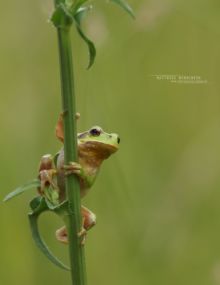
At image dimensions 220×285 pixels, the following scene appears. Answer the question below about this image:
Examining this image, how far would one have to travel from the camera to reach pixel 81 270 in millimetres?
378

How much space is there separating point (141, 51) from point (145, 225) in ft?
0.88

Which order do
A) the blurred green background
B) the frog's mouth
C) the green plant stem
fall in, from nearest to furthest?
the green plant stem, the frog's mouth, the blurred green background

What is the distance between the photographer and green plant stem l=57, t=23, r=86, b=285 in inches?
14.0

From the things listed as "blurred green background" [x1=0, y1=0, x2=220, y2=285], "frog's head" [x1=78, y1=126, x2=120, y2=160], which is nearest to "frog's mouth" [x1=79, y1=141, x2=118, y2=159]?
"frog's head" [x1=78, y1=126, x2=120, y2=160]

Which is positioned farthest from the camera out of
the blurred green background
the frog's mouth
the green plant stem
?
the blurred green background

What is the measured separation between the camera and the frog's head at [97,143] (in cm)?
47

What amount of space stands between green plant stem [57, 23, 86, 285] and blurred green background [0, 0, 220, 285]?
402 millimetres

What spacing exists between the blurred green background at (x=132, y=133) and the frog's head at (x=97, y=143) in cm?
31

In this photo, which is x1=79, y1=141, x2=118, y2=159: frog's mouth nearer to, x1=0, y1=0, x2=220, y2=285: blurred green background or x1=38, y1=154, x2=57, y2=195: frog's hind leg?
x1=38, y1=154, x2=57, y2=195: frog's hind leg

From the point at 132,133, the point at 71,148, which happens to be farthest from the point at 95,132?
the point at 132,133

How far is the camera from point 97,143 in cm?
48

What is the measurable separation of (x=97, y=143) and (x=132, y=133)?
0.34 meters

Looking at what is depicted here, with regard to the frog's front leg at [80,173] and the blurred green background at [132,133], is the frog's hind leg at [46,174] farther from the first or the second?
the blurred green background at [132,133]

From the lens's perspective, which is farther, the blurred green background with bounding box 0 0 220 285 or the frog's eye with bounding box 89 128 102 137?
the blurred green background with bounding box 0 0 220 285
